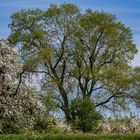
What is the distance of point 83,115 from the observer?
46156 millimetres

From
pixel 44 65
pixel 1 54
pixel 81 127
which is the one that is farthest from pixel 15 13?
pixel 1 54

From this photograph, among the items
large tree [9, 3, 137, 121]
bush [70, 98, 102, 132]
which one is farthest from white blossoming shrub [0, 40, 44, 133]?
large tree [9, 3, 137, 121]

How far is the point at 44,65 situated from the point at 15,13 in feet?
21.6

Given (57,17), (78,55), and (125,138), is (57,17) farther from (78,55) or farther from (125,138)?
(125,138)

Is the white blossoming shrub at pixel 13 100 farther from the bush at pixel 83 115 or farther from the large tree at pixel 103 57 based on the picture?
the large tree at pixel 103 57

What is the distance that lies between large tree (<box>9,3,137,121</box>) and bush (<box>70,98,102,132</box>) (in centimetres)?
1136

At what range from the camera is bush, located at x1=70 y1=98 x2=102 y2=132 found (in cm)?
4566

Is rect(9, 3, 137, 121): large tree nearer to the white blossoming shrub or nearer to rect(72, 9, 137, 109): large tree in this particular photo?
rect(72, 9, 137, 109): large tree

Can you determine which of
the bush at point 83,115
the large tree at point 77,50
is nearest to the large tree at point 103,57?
the large tree at point 77,50

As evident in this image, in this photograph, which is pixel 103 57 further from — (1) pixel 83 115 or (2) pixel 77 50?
(1) pixel 83 115

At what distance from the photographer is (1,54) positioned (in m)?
37.6

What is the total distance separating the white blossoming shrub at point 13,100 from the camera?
3594 centimetres

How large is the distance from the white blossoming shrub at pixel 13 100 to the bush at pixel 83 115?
785 cm

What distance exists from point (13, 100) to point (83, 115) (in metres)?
10.4
